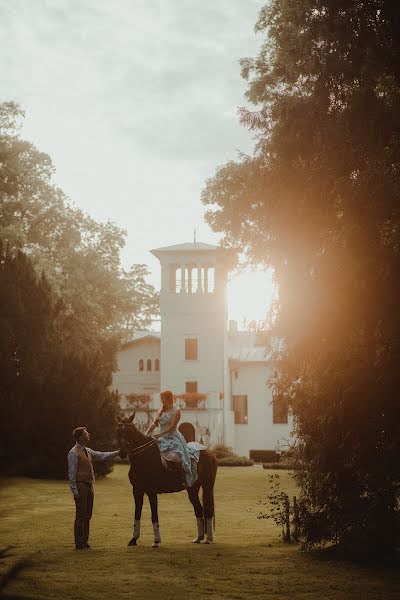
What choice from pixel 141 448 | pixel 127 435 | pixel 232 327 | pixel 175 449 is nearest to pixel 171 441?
pixel 175 449

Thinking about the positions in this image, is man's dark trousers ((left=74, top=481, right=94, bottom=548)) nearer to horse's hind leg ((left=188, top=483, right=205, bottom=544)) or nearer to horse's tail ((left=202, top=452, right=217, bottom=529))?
horse's hind leg ((left=188, top=483, right=205, bottom=544))

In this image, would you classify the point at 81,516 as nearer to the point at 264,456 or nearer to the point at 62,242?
the point at 62,242

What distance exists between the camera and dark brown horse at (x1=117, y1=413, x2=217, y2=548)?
1397 cm

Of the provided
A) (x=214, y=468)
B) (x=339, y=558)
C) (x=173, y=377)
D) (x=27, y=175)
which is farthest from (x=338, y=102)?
(x=173, y=377)

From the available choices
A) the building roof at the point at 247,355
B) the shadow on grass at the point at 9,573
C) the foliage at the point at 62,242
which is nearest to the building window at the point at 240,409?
the building roof at the point at 247,355

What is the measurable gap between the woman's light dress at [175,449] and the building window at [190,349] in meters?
47.8

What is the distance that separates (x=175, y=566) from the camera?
463 inches

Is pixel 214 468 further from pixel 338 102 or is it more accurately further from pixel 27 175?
pixel 27 175

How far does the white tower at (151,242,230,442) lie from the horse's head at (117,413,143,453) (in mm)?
47831

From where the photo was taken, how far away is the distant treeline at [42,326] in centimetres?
3312

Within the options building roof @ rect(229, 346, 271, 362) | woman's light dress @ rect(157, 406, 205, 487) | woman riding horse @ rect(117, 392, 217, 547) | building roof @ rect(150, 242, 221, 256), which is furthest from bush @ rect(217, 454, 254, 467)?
woman's light dress @ rect(157, 406, 205, 487)

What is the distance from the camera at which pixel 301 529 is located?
1455 centimetres

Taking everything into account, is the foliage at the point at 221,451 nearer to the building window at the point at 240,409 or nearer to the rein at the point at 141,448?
the building window at the point at 240,409

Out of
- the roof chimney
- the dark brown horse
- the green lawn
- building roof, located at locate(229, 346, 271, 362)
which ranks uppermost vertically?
the roof chimney
